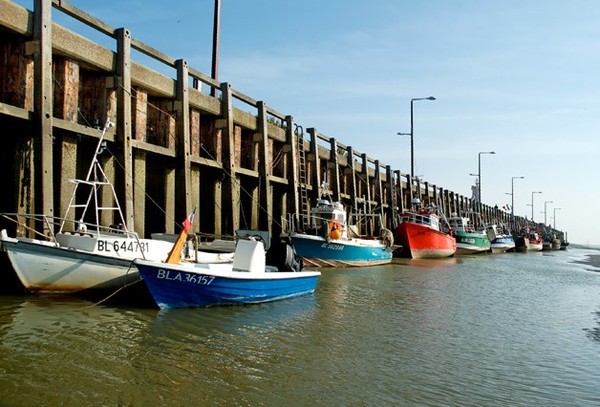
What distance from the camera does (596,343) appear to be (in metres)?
10.3

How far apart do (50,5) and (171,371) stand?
913 cm

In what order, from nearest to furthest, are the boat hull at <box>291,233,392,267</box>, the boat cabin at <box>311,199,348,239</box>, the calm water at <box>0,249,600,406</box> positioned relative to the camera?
the calm water at <box>0,249,600,406</box> < the boat hull at <box>291,233,392,267</box> < the boat cabin at <box>311,199,348,239</box>

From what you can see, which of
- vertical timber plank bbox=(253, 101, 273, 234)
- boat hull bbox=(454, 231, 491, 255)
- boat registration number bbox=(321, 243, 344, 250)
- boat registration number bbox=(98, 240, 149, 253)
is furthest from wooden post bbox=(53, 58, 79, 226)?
boat hull bbox=(454, 231, 491, 255)

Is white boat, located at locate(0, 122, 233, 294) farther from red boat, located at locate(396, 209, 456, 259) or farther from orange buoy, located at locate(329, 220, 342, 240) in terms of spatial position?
red boat, located at locate(396, 209, 456, 259)

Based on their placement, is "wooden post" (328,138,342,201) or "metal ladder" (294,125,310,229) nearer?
"metal ladder" (294,125,310,229)

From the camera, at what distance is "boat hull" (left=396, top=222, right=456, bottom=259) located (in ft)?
107

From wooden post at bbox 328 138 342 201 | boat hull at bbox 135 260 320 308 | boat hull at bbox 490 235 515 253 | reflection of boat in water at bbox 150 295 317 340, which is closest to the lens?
reflection of boat in water at bbox 150 295 317 340

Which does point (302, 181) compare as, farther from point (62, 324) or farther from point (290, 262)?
point (62, 324)

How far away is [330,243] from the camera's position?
2244cm

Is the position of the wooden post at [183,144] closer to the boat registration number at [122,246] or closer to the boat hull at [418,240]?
the boat registration number at [122,246]

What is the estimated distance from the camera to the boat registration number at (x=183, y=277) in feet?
33.6

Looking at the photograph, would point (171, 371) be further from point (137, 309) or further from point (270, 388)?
point (137, 309)

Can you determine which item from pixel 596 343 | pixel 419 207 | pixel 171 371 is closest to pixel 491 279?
pixel 596 343

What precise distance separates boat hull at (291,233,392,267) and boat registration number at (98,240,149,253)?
1036 cm
